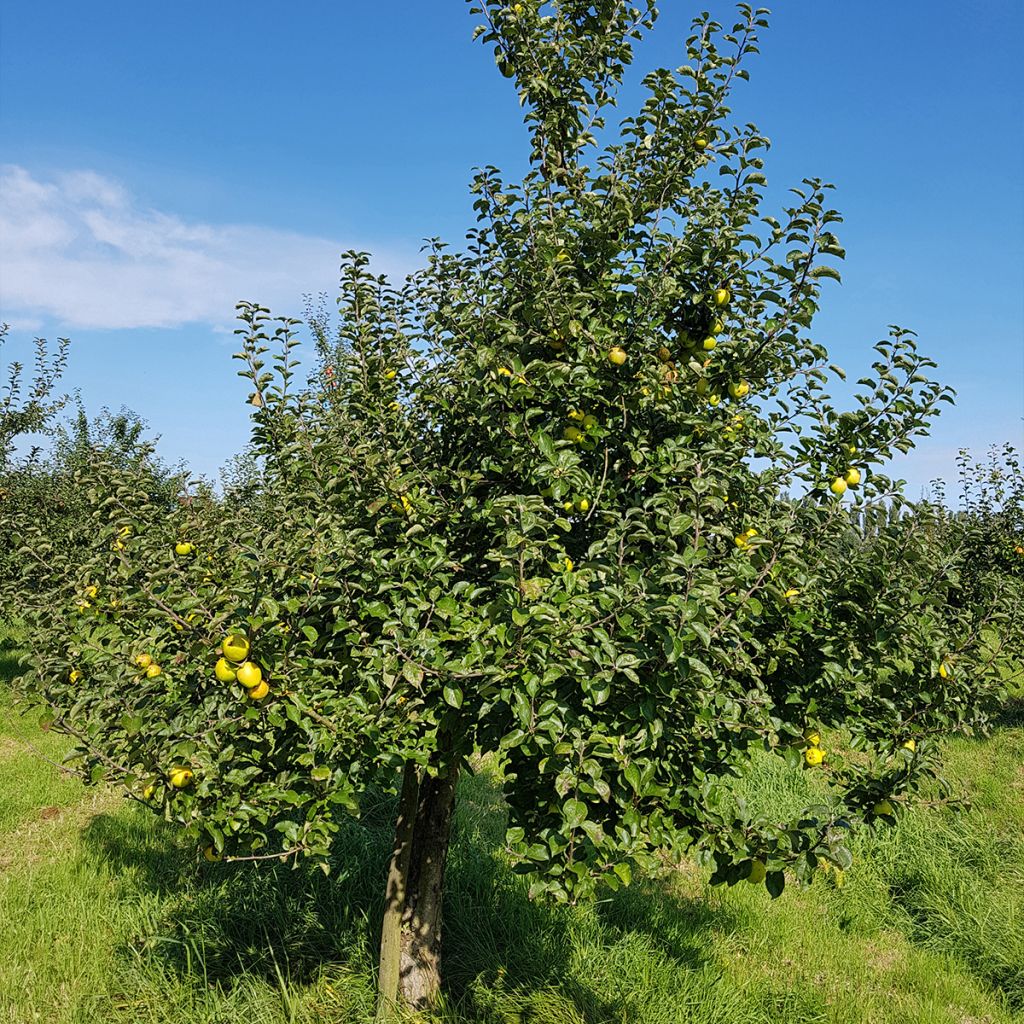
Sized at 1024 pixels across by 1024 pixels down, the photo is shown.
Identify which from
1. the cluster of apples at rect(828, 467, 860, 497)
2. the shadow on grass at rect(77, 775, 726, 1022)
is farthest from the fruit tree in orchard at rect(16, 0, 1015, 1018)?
the shadow on grass at rect(77, 775, 726, 1022)

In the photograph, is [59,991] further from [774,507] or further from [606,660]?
[774,507]

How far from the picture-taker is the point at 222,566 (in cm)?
379

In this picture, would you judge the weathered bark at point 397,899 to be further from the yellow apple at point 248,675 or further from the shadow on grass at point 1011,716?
the shadow on grass at point 1011,716

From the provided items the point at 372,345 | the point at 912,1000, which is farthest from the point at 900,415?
the point at 912,1000

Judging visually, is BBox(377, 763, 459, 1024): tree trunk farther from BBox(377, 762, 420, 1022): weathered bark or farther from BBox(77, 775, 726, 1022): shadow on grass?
BBox(77, 775, 726, 1022): shadow on grass

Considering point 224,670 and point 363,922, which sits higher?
point 224,670

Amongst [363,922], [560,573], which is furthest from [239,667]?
[363,922]

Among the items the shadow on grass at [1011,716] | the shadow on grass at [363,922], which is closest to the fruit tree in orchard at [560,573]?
the shadow on grass at [363,922]

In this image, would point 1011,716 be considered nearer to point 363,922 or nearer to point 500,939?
point 500,939

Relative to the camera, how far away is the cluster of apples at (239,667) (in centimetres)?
286

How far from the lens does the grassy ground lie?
4.50 m

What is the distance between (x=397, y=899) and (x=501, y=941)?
113 cm

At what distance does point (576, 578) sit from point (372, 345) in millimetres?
2049

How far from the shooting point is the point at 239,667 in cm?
290
